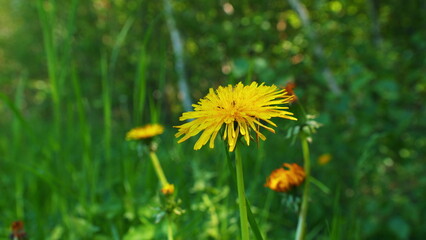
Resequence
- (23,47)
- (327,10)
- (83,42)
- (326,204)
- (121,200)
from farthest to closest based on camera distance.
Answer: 1. (23,47)
2. (83,42)
3. (327,10)
4. (326,204)
5. (121,200)

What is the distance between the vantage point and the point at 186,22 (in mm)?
5055

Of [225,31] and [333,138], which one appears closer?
[333,138]

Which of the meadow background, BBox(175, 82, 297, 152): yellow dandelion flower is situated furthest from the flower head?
BBox(175, 82, 297, 152): yellow dandelion flower

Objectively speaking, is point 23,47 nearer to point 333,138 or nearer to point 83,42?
point 83,42

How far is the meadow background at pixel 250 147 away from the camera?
4.38 ft

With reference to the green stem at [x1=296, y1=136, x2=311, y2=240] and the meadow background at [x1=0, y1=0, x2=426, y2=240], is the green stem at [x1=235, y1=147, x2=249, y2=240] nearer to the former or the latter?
the meadow background at [x1=0, y1=0, x2=426, y2=240]

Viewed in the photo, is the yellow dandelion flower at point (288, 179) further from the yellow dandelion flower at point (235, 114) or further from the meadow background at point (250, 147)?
the yellow dandelion flower at point (235, 114)

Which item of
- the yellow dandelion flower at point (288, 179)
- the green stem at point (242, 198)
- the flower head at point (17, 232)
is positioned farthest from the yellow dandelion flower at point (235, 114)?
the flower head at point (17, 232)

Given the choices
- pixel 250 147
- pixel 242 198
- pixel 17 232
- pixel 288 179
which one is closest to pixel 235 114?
pixel 242 198

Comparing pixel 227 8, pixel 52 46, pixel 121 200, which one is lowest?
pixel 121 200

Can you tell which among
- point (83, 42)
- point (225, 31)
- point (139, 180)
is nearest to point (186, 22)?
point (225, 31)

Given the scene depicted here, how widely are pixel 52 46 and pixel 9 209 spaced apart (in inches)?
34.9

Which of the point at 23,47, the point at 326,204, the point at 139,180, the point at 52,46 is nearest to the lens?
the point at 52,46

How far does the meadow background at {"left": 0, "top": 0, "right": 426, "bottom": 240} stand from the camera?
4.38 ft
